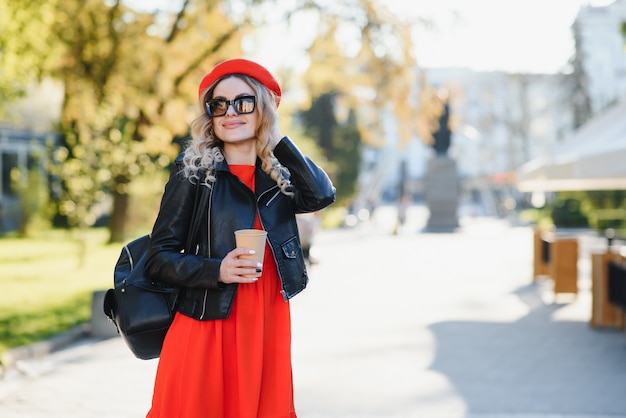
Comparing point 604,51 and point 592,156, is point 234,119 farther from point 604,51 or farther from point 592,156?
point 604,51

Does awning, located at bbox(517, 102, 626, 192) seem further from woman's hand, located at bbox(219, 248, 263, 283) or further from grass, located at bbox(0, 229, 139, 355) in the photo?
grass, located at bbox(0, 229, 139, 355)

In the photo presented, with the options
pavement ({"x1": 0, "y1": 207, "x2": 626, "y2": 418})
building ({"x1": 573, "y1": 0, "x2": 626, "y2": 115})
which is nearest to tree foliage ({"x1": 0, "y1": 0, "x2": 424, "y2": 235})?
pavement ({"x1": 0, "y1": 207, "x2": 626, "y2": 418})

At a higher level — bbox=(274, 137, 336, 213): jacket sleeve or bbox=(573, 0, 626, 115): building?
bbox=(573, 0, 626, 115): building

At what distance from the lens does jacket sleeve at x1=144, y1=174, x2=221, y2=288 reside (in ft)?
8.15

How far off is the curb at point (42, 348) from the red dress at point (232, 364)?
463 cm

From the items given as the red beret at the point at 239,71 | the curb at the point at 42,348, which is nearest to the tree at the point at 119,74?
the curb at the point at 42,348

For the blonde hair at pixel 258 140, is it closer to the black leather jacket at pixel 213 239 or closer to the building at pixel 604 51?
the black leather jacket at pixel 213 239

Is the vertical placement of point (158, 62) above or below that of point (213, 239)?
above

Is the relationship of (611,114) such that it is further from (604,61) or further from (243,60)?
(604,61)

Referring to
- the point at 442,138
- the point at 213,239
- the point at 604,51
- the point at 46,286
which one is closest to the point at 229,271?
the point at 213,239

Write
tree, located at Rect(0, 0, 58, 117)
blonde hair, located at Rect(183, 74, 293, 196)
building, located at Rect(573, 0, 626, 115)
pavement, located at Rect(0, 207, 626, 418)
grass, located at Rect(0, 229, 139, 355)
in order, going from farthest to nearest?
building, located at Rect(573, 0, 626, 115) < tree, located at Rect(0, 0, 58, 117) < grass, located at Rect(0, 229, 139, 355) < pavement, located at Rect(0, 207, 626, 418) < blonde hair, located at Rect(183, 74, 293, 196)

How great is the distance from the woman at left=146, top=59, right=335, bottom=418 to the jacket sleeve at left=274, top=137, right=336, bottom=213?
3cm

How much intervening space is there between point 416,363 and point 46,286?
790 centimetres

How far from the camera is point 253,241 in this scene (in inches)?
93.9
